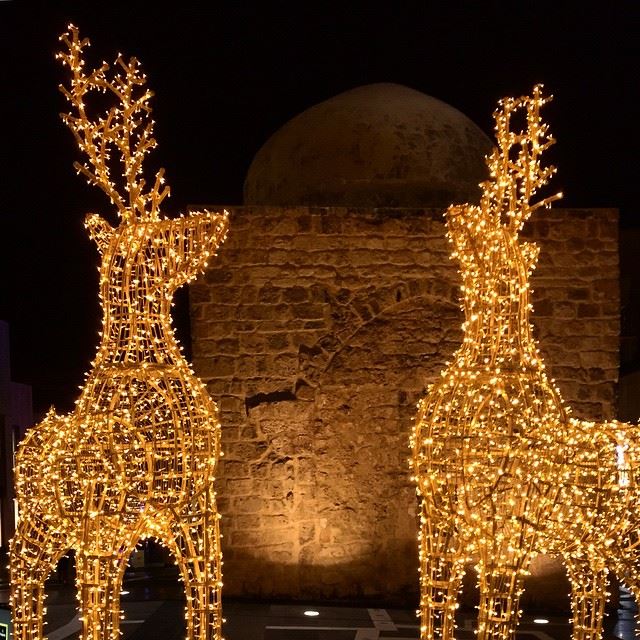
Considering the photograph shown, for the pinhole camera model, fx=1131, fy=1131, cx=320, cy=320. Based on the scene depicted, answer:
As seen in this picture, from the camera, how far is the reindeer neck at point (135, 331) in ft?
19.9

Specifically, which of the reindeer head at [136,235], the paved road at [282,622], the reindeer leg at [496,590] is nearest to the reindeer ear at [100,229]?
the reindeer head at [136,235]

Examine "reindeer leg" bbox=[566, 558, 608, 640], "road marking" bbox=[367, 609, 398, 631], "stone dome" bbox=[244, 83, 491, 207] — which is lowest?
"road marking" bbox=[367, 609, 398, 631]

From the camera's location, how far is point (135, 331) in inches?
238

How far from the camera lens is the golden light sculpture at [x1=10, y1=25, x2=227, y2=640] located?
572 centimetres

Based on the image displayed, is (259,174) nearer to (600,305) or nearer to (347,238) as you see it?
(347,238)

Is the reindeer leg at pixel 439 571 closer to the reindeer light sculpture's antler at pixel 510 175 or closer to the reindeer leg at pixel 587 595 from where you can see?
the reindeer leg at pixel 587 595

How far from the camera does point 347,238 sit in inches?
363

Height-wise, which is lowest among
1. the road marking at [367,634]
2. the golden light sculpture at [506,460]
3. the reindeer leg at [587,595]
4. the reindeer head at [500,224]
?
the road marking at [367,634]

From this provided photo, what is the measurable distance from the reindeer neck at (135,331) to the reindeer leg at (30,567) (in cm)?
95

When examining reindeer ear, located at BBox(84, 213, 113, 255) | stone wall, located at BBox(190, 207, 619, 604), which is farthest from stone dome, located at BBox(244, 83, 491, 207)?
reindeer ear, located at BBox(84, 213, 113, 255)

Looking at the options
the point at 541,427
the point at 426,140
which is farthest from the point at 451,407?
the point at 426,140

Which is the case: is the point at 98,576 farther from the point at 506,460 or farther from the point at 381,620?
the point at 381,620

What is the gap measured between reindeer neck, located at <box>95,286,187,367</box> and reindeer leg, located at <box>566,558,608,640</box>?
2.35 m

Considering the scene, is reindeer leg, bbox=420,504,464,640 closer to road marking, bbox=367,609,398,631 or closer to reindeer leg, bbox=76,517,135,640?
reindeer leg, bbox=76,517,135,640
